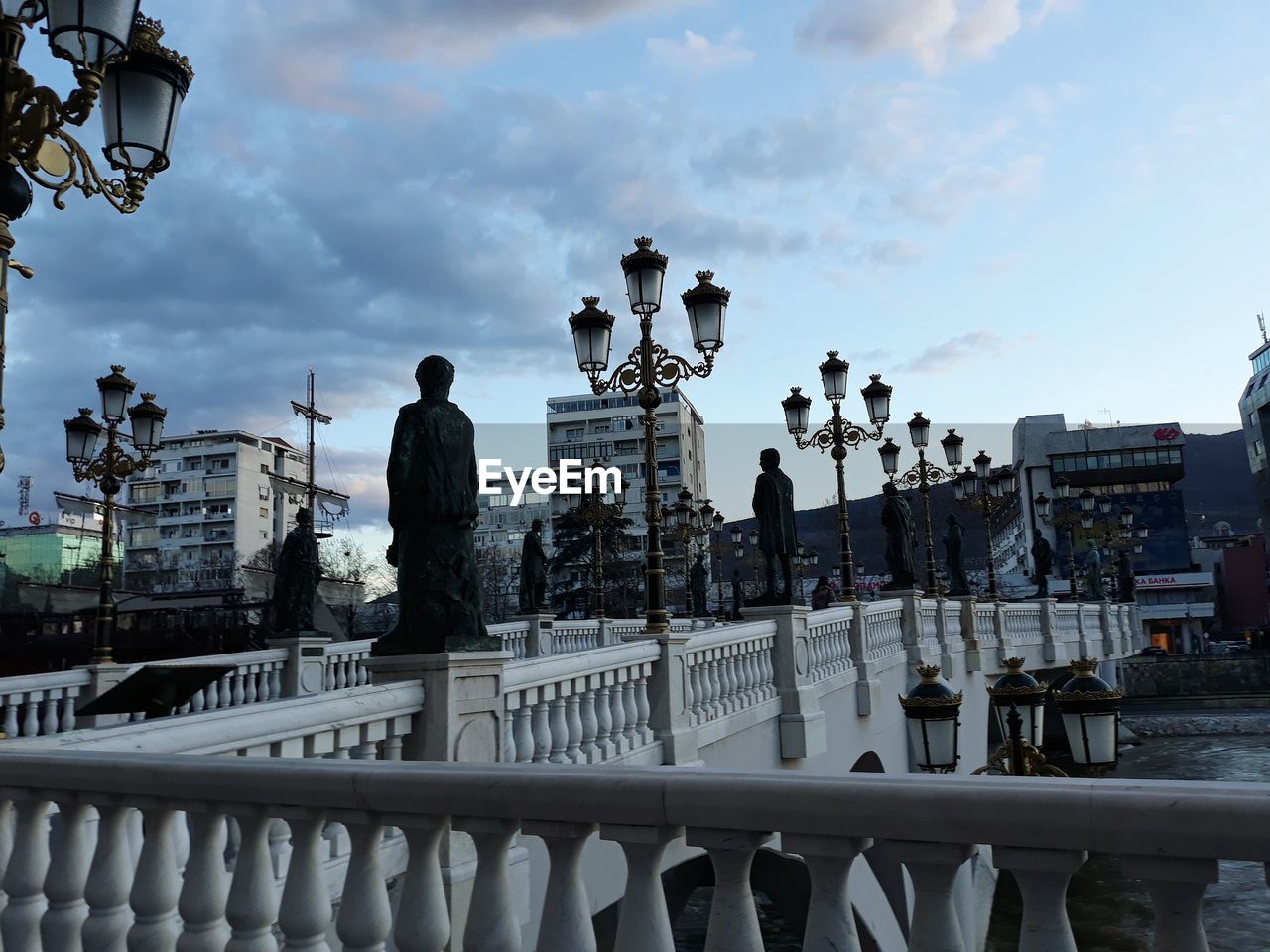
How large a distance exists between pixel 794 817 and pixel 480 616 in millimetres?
3663

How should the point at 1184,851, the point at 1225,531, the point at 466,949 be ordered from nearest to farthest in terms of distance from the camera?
the point at 1184,851
the point at 466,949
the point at 1225,531

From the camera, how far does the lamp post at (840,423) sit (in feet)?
55.6

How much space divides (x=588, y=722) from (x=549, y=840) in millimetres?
4586

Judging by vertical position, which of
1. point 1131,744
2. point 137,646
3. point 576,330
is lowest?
point 1131,744

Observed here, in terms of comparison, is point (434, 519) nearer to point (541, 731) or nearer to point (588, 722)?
point (541, 731)

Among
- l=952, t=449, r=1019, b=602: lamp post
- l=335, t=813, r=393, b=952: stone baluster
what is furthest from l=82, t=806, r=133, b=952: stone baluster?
l=952, t=449, r=1019, b=602: lamp post

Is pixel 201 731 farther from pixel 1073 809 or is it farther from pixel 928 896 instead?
pixel 1073 809

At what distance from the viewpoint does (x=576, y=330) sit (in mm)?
11602

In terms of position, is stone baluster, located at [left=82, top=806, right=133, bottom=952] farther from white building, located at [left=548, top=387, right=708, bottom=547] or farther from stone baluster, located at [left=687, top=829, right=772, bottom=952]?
white building, located at [left=548, top=387, right=708, bottom=547]

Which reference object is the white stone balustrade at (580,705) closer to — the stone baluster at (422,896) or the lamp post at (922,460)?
the stone baluster at (422,896)

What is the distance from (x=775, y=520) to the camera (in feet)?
38.3

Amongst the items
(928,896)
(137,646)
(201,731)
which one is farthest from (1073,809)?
(137,646)

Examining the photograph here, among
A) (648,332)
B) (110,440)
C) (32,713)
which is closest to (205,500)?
(110,440)

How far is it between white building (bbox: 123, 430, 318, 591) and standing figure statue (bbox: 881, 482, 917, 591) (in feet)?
280
